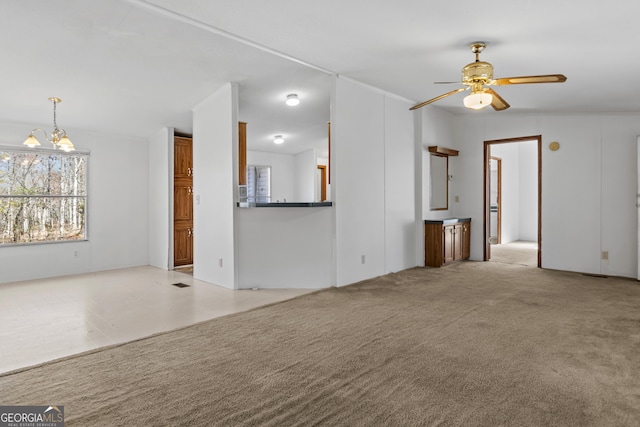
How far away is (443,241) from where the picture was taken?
5.95m

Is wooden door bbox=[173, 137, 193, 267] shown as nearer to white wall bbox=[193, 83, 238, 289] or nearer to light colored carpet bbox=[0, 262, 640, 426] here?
white wall bbox=[193, 83, 238, 289]

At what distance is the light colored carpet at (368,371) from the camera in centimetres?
187

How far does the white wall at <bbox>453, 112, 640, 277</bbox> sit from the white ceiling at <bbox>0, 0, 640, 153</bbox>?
1.19ft

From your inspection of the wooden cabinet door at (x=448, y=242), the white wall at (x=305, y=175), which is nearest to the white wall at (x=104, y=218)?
the white wall at (x=305, y=175)

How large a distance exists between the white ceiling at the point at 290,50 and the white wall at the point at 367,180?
1.07 feet

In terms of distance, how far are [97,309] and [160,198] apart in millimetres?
3148

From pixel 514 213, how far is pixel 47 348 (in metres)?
9.83

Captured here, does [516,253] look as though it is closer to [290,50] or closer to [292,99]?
[292,99]

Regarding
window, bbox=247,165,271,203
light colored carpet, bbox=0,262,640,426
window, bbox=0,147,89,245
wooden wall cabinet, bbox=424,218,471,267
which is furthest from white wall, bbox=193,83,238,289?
window, bbox=247,165,271,203

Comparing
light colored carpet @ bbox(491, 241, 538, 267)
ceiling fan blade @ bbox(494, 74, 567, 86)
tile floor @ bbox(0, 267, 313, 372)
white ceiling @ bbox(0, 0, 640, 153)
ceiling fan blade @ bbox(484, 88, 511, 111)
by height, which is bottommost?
tile floor @ bbox(0, 267, 313, 372)

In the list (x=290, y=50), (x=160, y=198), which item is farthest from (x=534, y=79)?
(x=160, y=198)

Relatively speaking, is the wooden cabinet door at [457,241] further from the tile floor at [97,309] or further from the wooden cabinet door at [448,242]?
the tile floor at [97,309]

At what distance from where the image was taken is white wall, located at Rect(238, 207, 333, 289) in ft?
15.4

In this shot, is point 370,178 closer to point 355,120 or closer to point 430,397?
point 355,120
